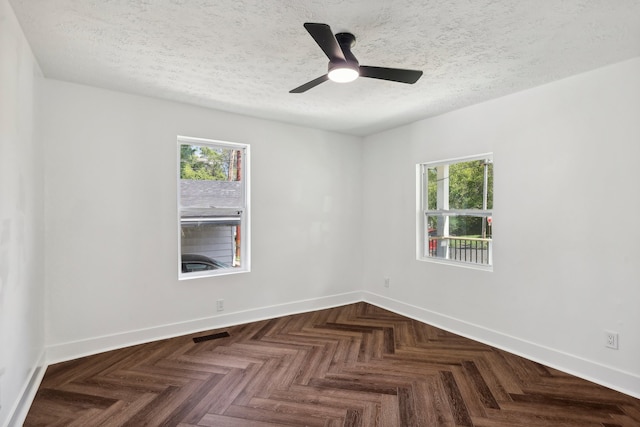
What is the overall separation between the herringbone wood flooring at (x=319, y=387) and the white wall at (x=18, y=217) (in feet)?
1.32

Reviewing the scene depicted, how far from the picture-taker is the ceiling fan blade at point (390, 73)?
84.6 inches

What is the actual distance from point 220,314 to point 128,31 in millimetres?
2870

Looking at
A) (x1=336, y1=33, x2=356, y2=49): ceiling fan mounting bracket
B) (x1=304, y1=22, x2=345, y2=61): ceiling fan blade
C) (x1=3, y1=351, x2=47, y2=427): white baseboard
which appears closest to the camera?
(x1=304, y1=22, x2=345, y2=61): ceiling fan blade

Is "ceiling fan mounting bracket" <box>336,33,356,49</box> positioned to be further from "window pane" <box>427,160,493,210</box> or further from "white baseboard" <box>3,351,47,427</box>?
"white baseboard" <box>3,351,47,427</box>

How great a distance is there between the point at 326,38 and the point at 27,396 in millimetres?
3027

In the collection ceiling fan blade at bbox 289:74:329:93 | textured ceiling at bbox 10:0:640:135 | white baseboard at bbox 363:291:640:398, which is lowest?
→ white baseboard at bbox 363:291:640:398

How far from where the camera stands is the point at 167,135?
3469 mm

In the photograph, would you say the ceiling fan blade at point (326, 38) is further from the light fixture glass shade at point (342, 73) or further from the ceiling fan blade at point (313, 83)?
the ceiling fan blade at point (313, 83)

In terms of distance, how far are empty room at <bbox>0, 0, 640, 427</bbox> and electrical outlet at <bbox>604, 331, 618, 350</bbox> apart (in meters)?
Answer: 0.02

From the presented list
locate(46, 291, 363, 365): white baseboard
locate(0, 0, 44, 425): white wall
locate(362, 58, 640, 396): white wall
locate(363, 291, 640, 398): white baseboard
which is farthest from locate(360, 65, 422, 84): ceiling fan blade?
locate(46, 291, 363, 365): white baseboard

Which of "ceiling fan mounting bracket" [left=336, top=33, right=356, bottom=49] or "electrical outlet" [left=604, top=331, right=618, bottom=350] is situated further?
"electrical outlet" [left=604, top=331, right=618, bottom=350]

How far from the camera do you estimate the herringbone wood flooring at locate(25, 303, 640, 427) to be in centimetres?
217

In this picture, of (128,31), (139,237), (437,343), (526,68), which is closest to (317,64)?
(128,31)

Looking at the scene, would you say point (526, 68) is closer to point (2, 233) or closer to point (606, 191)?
point (606, 191)
